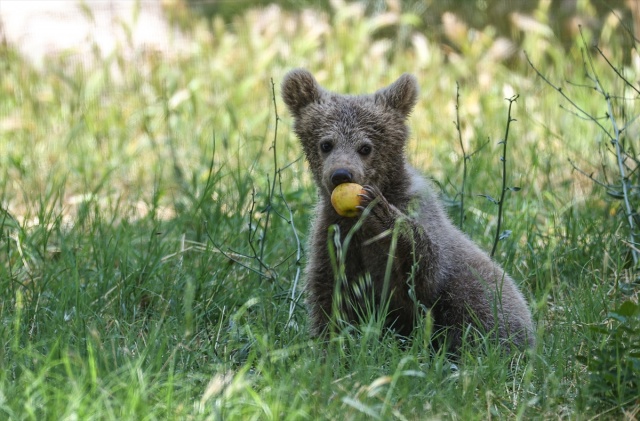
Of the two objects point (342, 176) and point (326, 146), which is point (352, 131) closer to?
point (326, 146)

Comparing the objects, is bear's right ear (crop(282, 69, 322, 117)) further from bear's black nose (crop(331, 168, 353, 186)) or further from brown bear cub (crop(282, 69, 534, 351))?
bear's black nose (crop(331, 168, 353, 186))

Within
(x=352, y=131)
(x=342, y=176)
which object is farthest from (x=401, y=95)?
(x=342, y=176)

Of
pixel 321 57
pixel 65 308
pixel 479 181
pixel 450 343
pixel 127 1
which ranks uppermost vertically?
pixel 127 1

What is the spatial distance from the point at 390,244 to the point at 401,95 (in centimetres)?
88

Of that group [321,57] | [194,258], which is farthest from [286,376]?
[321,57]

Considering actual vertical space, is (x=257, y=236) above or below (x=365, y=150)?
below

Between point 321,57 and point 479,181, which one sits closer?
point 479,181

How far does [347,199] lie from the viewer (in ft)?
13.5

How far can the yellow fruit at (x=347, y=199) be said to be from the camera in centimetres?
411

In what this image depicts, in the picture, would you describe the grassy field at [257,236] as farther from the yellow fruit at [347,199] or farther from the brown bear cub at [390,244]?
the yellow fruit at [347,199]

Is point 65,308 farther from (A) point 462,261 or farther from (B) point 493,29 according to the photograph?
(B) point 493,29

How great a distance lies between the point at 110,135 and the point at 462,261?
4.10 meters

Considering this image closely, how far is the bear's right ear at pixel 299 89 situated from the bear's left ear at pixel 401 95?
315mm

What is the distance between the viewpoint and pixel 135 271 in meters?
4.64
